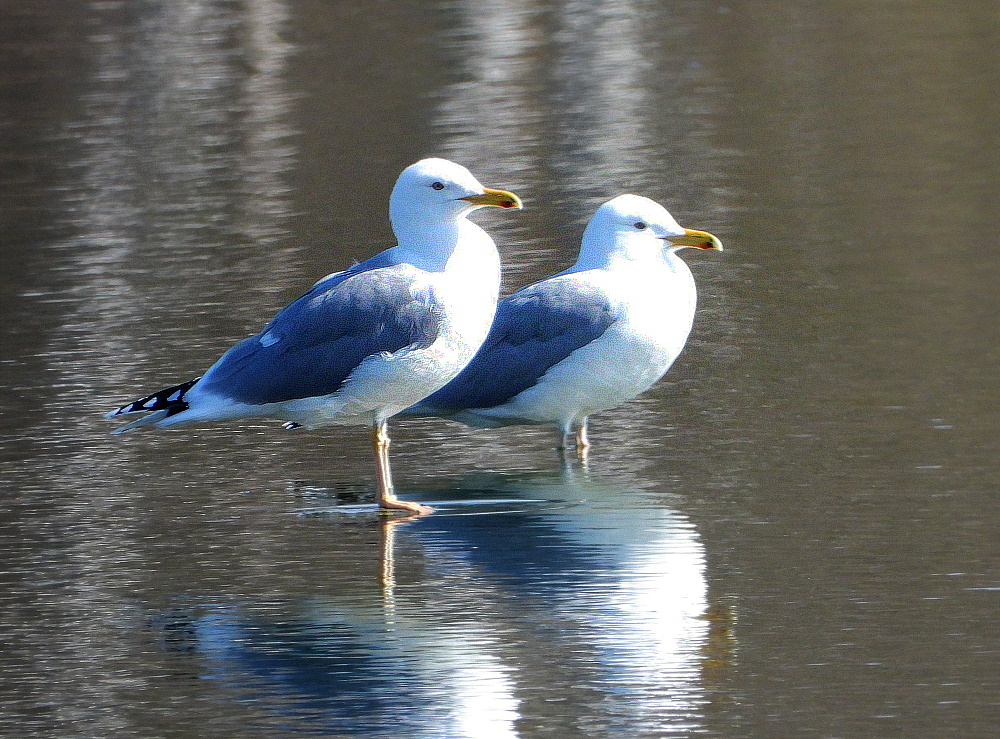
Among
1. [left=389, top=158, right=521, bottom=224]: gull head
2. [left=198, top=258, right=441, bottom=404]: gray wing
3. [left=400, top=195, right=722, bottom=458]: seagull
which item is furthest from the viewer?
[left=400, top=195, right=722, bottom=458]: seagull

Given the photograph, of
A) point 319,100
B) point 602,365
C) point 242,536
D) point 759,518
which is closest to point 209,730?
point 242,536

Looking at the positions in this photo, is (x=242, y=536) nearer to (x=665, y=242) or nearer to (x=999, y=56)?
(x=665, y=242)

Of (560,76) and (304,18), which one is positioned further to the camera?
(304,18)

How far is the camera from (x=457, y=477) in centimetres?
656

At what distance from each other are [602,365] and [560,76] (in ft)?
30.0

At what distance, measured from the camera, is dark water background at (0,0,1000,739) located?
460 cm

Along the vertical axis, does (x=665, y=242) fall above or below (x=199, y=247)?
above

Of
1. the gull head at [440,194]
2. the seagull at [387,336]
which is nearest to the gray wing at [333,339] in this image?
the seagull at [387,336]

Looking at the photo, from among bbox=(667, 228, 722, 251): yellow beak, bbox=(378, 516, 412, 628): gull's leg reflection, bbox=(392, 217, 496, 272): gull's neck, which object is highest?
bbox=(392, 217, 496, 272): gull's neck

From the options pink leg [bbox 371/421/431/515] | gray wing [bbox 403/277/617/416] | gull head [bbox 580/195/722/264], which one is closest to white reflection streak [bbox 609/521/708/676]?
pink leg [bbox 371/421/431/515]

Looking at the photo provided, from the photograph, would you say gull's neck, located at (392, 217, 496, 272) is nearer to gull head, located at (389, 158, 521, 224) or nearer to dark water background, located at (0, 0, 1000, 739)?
gull head, located at (389, 158, 521, 224)

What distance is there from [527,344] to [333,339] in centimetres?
88

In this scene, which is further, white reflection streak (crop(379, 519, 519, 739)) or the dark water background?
the dark water background

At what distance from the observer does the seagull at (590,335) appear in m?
6.60
